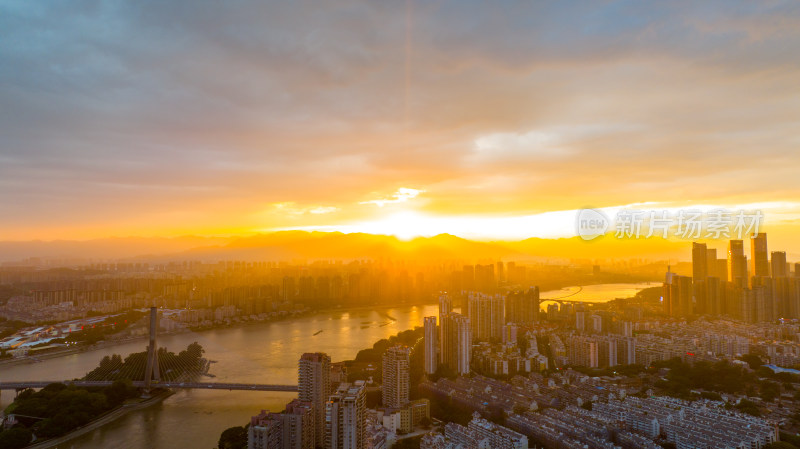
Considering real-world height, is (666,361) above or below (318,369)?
below

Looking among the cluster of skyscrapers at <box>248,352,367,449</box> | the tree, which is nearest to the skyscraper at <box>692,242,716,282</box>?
the cluster of skyscrapers at <box>248,352,367,449</box>

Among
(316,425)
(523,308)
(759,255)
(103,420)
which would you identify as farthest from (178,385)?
(759,255)

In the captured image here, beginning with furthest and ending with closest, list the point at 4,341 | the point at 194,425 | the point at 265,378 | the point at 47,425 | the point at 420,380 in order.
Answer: the point at 4,341
the point at 265,378
the point at 420,380
the point at 194,425
the point at 47,425

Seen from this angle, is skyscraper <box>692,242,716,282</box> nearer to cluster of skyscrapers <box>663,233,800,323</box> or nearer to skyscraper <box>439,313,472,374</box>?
cluster of skyscrapers <box>663,233,800,323</box>

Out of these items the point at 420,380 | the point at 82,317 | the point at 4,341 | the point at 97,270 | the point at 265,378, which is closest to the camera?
the point at 420,380

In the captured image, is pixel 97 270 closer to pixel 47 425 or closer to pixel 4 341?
pixel 4 341

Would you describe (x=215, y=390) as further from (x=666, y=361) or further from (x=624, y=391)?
(x=666, y=361)

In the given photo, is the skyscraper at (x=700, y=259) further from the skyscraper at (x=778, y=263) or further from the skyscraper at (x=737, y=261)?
the skyscraper at (x=778, y=263)

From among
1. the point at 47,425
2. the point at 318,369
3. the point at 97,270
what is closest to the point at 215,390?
the point at 47,425

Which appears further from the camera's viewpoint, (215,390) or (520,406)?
(215,390)
